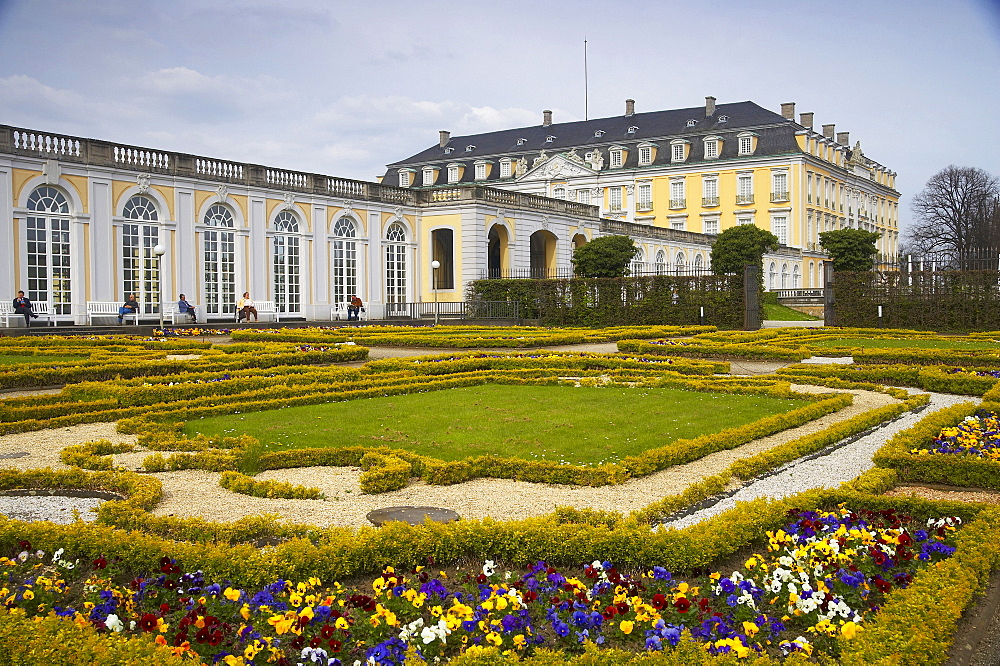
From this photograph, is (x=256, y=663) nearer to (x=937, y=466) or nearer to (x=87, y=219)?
(x=937, y=466)

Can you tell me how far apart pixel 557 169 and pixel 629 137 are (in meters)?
6.65

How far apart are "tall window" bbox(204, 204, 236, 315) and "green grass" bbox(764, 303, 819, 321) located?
79.5 ft

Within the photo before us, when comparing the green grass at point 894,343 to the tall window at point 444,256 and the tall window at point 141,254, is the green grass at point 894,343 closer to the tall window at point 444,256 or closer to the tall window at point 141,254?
the tall window at point 444,256

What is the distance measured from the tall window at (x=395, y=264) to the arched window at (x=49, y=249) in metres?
14.1

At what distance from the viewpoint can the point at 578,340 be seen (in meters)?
23.1

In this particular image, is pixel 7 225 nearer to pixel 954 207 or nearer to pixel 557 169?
pixel 557 169

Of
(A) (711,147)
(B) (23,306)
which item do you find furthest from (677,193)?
(B) (23,306)

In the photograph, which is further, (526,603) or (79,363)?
(79,363)

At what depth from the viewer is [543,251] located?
4416cm

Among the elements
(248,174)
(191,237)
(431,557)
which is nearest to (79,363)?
(431,557)

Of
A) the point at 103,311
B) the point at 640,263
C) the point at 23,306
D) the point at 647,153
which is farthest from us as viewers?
the point at 647,153

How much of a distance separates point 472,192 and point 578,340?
1660 cm

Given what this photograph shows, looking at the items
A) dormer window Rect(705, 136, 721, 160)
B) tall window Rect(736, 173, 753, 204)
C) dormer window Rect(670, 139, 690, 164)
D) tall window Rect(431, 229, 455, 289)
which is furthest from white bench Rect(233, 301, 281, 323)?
tall window Rect(736, 173, 753, 204)

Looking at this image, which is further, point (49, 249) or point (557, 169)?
point (557, 169)
